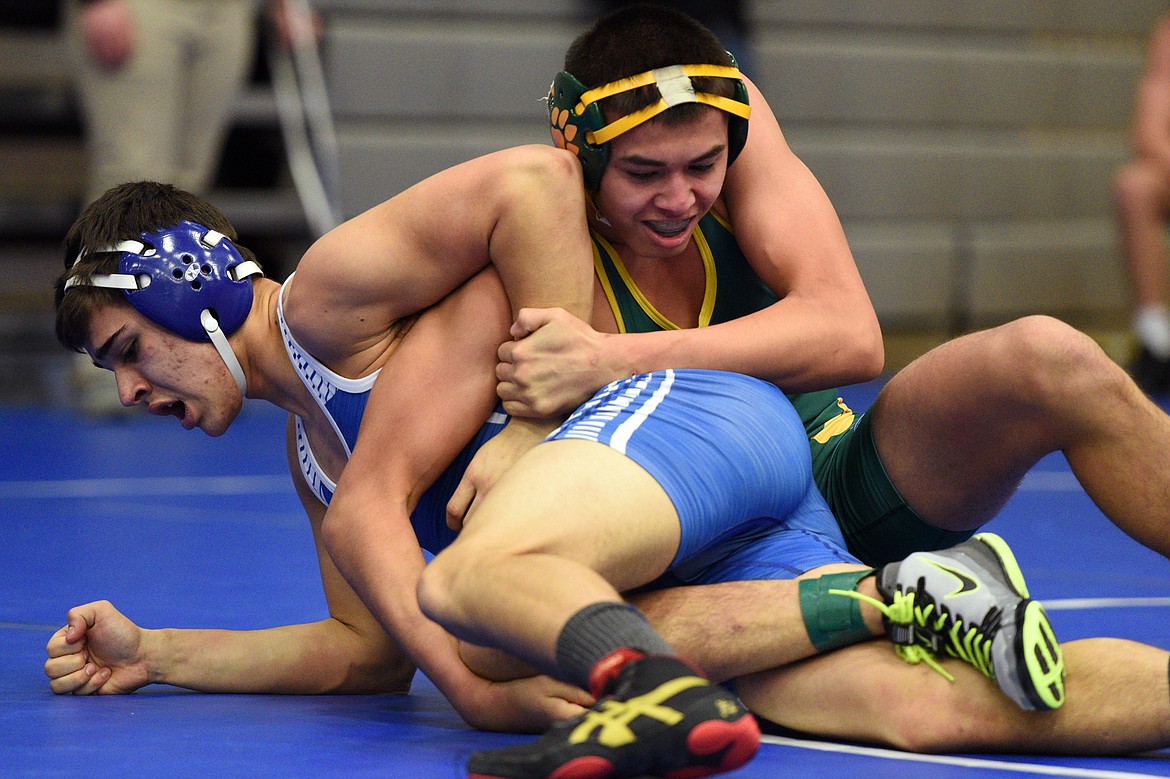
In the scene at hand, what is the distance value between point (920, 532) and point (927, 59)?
27.3ft

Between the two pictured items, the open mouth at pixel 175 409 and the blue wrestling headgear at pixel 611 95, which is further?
the open mouth at pixel 175 409

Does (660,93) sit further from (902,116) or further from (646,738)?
(902,116)

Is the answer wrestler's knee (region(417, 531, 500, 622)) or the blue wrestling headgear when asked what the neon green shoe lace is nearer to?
wrestler's knee (region(417, 531, 500, 622))

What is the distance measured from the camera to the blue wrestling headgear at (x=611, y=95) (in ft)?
9.46

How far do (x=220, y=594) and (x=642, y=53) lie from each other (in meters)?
1.73

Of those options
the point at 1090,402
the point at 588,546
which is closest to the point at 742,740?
the point at 588,546

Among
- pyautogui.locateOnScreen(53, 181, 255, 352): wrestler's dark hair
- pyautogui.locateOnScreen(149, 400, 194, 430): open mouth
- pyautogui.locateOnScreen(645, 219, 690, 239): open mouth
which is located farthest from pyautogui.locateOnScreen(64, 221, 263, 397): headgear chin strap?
pyautogui.locateOnScreen(645, 219, 690, 239): open mouth

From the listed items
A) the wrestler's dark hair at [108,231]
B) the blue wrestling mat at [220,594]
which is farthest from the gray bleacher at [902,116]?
Result: the wrestler's dark hair at [108,231]

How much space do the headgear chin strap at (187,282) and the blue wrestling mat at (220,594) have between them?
2.12ft

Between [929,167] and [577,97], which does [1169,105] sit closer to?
[929,167]

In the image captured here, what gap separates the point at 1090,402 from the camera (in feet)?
8.64

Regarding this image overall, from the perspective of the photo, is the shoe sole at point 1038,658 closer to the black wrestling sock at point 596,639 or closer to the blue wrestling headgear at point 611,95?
the black wrestling sock at point 596,639

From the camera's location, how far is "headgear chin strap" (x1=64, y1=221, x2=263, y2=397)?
3062 millimetres

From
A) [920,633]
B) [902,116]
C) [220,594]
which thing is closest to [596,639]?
[920,633]
